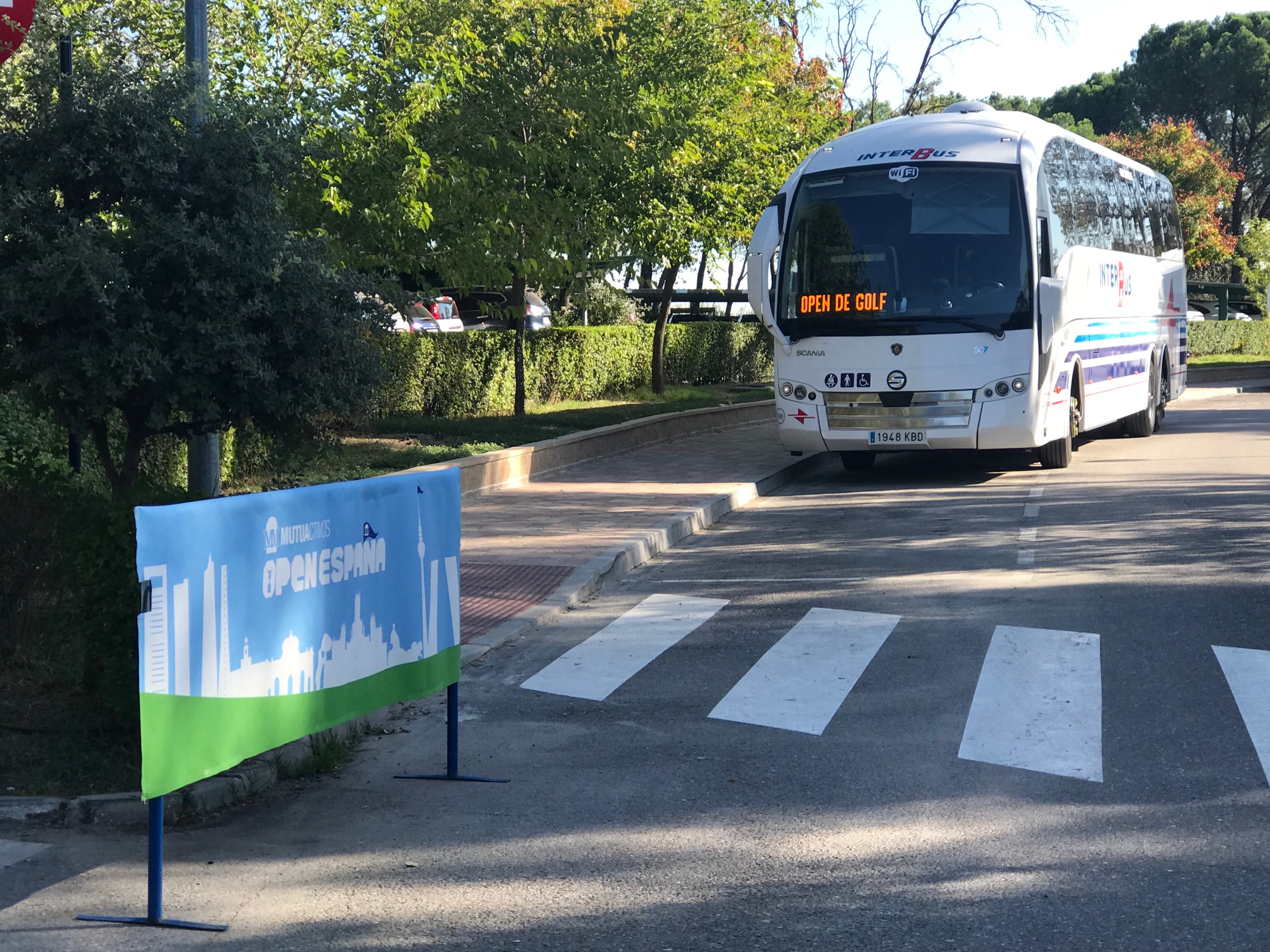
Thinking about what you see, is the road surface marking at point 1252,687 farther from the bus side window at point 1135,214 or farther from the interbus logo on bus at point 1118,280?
the bus side window at point 1135,214

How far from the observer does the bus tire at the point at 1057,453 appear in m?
16.7

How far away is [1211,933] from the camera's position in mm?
4023

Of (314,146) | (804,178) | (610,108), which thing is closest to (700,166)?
(610,108)

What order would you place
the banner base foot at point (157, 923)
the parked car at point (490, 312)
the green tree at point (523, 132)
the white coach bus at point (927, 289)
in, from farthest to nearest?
the parked car at point (490, 312)
the green tree at point (523, 132)
the white coach bus at point (927, 289)
the banner base foot at point (157, 923)

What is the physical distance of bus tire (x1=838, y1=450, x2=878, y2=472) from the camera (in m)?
17.5

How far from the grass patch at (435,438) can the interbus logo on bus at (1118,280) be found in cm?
691

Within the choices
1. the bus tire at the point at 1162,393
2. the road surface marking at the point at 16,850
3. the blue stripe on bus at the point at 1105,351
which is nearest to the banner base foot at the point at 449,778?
the road surface marking at the point at 16,850

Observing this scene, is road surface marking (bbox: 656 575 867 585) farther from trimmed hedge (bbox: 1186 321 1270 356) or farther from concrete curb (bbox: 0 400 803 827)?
trimmed hedge (bbox: 1186 321 1270 356)

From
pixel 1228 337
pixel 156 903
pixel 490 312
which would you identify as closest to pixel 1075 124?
pixel 1228 337

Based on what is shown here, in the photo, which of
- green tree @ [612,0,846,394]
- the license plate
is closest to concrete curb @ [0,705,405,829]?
the license plate

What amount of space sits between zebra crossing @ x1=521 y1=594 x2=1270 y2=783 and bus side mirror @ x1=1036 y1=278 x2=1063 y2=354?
736cm

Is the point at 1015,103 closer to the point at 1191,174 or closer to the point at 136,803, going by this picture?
the point at 1191,174

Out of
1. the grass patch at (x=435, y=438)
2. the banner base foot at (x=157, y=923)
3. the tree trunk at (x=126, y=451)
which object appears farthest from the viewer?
the grass patch at (x=435, y=438)

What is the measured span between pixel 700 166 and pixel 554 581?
1388 centimetres
